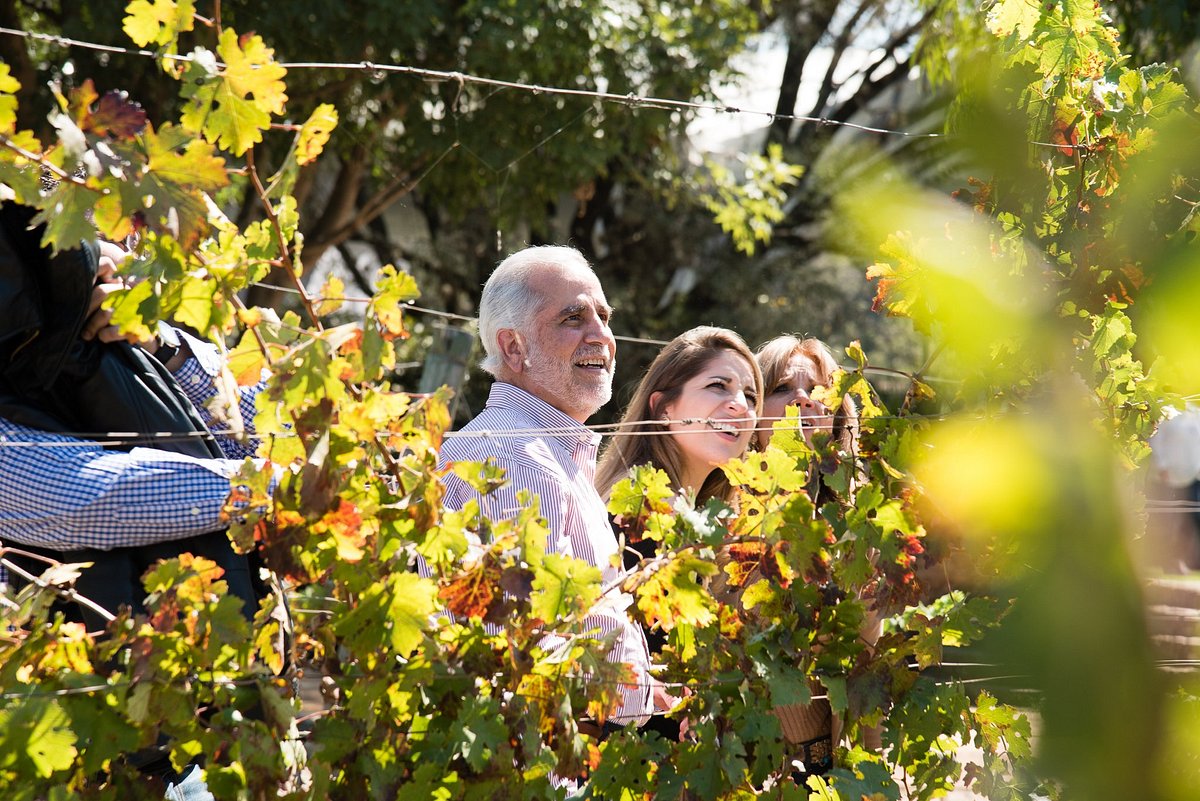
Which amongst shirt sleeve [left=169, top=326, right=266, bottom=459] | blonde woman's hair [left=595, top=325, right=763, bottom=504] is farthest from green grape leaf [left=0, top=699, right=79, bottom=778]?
blonde woman's hair [left=595, top=325, right=763, bottom=504]

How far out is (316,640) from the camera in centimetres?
127

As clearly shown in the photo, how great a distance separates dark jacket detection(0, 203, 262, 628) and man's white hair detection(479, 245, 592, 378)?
0.68 m

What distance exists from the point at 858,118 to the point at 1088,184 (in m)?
9.80

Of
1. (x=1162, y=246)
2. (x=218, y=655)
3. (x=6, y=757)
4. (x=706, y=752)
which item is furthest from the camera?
(x=706, y=752)

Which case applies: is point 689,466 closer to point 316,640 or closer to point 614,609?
point 614,609

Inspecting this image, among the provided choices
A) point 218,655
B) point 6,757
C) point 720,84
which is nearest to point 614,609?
point 218,655

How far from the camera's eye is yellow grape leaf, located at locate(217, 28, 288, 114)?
110 cm

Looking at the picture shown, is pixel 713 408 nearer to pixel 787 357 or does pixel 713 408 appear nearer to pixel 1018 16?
pixel 787 357

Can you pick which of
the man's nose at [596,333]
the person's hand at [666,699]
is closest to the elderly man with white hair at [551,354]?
the man's nose at [596,333]

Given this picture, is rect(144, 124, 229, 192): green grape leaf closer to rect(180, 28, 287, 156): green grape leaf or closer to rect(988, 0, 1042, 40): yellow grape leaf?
rect(180, 28, 287, 156): green grape leaf

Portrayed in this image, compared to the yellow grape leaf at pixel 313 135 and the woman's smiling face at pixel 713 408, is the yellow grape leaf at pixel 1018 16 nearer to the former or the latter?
the yellow grape leaf at pixel 313 135

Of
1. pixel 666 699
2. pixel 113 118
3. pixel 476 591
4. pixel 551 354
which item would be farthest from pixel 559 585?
pixel 551 354

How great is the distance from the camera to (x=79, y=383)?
1541 mm

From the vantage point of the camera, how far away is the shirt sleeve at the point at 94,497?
1465 mm
